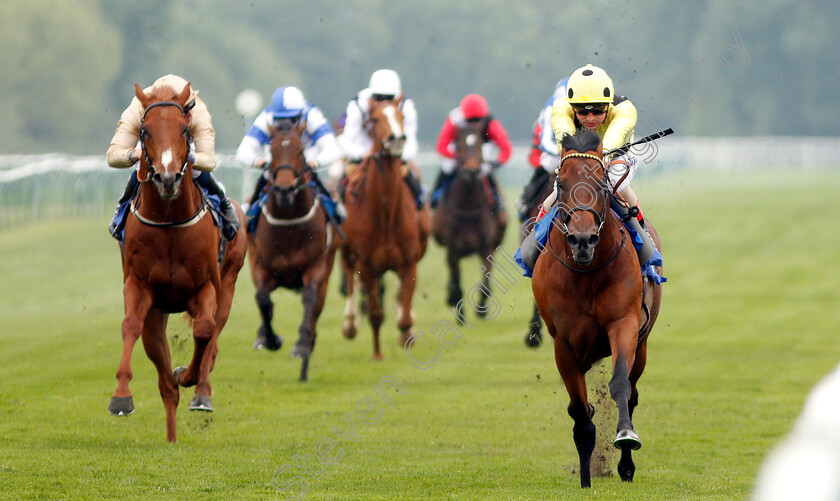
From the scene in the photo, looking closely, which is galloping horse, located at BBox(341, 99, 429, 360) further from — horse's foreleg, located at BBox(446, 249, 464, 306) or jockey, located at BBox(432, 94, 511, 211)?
jockey, located at BBox(432, 94, 511, 211)

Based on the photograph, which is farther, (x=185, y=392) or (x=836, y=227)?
(x=836, y=227)

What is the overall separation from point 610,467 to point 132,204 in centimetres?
316

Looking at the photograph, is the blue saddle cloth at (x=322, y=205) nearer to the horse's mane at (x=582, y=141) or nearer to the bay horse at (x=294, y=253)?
the bay horse at (x=294, y=253)

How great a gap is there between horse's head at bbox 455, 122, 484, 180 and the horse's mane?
326 inches

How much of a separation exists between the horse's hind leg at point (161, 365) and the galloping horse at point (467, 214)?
695 centimetres

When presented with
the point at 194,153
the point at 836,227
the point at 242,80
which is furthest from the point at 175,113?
the point at 242,80

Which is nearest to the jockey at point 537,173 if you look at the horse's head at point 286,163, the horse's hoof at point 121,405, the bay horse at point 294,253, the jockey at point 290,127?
the jockey at point 290,127

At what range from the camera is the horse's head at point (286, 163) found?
9586 millimetres

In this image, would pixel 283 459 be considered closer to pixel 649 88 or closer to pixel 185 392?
pixel 185 392

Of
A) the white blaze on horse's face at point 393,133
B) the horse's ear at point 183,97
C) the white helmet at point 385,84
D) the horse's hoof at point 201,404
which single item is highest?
the white helmet at point 385,84

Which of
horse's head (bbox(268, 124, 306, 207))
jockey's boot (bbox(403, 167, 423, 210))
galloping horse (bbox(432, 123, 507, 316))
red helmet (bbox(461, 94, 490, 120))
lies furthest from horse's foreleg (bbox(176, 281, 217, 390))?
red helmet (bbox(461, 94, 490, 120))

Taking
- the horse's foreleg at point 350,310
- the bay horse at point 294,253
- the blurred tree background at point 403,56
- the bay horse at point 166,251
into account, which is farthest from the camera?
the blurred tree background at point 403,56

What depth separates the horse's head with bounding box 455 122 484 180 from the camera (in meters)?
13.8

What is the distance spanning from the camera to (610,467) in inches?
255
